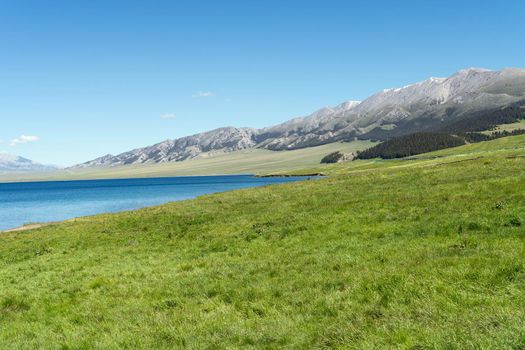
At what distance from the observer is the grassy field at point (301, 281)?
36.6 ft

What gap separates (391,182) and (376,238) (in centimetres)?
2582

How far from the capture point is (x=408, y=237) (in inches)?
838

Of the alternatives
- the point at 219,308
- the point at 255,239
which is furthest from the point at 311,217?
the point at 219,308

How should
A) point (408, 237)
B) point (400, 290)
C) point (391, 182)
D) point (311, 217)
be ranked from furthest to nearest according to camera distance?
point (391, 182)
point (311, 217)
point (408, 237)
point (400, 290)

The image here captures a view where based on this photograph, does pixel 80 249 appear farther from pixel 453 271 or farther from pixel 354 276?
pixel 453 271

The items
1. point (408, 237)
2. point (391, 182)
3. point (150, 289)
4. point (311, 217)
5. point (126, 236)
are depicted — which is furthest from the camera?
point (391, 182)

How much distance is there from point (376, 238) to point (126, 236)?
852 inches

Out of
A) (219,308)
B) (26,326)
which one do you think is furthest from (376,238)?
(26,326)

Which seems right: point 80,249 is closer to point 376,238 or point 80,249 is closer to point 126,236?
point 126,236

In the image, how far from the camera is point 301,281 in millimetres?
16578

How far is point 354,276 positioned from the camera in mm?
15711

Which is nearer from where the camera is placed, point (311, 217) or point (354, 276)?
point (354, 276)

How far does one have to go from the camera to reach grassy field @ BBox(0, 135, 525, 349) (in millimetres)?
11148

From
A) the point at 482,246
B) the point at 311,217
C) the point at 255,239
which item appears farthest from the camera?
the point at 311,217
